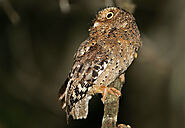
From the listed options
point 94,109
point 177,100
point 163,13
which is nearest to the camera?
point 177,100

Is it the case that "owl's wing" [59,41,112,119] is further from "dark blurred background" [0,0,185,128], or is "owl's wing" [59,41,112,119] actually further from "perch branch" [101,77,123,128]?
"dark blurred background" [0,0,185,128]

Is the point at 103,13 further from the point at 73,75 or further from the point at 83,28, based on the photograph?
the point at 83,28

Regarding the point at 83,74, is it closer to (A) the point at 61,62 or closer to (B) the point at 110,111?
(B) the point at 110,111

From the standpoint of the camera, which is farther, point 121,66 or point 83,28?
point 83,28

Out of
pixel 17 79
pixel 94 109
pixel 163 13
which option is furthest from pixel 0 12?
pixel 163 13

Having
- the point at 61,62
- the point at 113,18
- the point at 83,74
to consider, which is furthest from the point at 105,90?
the point at 61,62

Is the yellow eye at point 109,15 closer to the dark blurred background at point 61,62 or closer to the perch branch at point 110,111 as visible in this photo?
the perch branch at point 110,111

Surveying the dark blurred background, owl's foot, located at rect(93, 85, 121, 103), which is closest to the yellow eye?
owl's foot, located at rect(93, 85, 121, 103)

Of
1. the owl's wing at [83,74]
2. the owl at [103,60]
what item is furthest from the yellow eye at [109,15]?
the owl's wing at [83,74]
